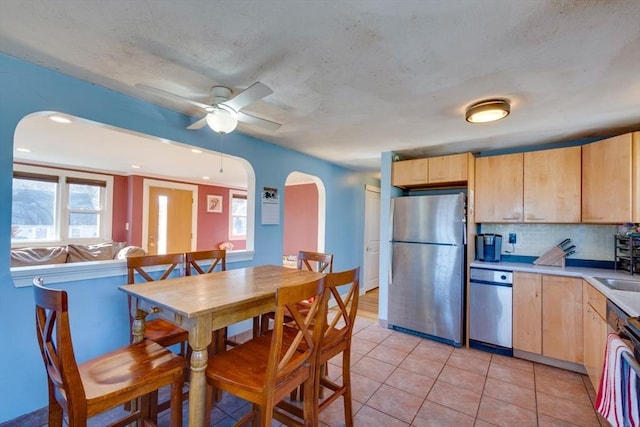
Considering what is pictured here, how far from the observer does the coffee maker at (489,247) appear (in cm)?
311

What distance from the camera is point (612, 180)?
7.95 ft

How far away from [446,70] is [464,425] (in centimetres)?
226

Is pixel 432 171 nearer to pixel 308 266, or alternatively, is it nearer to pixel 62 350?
pixel 308 266

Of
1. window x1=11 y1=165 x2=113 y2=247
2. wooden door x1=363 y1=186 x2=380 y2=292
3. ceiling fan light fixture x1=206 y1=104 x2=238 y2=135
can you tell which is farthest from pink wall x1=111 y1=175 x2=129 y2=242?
ceiling fan light fixture x1=206 y1=104 x2=238 y2=135

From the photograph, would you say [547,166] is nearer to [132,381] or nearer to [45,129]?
[132,381]

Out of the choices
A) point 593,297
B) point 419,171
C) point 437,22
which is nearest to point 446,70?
point 437,22

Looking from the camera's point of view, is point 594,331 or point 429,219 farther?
point 429,219

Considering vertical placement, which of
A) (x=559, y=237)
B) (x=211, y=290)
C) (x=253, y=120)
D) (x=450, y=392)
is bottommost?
(x=450, y=392)

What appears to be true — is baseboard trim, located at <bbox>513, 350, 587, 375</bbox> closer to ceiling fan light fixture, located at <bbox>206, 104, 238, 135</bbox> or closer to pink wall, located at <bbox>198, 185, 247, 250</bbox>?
ceiling fan light fixture, located at <bbox>206, 104, 238, 135</bbox>

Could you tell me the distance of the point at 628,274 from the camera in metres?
2.41

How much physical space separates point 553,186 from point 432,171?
116cm

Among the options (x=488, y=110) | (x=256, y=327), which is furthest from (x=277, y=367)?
(x=488, y=110)

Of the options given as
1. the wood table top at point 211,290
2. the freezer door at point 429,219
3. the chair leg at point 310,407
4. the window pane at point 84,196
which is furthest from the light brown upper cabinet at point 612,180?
the window pane at point 84,196

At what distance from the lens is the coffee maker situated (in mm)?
3113
